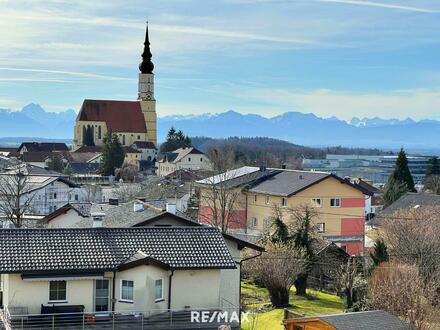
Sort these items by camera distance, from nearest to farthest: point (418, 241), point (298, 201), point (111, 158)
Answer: point (418, 241) < point (298, 201) < point (111, 158)

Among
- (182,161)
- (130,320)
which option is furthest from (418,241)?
(182,161)

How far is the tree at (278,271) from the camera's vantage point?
103ft

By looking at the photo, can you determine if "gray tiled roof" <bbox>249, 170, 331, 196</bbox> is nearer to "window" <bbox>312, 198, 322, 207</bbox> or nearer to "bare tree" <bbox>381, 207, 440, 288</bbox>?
"window" <bbox>312, 198, 322, 207</bbox>

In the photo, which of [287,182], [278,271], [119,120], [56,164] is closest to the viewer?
[278,271]

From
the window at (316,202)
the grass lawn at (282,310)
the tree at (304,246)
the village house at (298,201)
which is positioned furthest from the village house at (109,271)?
the window at (316,202)

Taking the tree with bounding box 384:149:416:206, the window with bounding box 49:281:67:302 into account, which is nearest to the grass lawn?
the window with bounding box 49:281:67:302

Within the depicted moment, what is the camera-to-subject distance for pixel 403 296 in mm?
26234

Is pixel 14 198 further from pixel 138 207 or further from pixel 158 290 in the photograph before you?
pixel 158 290

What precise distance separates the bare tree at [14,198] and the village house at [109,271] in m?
20.5

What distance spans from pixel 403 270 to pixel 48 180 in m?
50.7

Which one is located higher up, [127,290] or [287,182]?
[287,182]

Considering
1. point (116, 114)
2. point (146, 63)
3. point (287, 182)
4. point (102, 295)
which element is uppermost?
point (146, 63)

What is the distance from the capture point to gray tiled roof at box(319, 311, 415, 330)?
2195cm

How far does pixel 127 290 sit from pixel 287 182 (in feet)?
99.2
